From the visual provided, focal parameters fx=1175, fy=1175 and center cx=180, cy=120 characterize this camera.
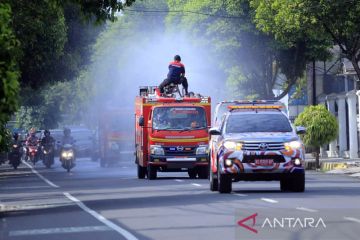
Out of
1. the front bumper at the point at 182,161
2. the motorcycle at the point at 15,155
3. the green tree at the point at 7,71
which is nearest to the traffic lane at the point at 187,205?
the front bumper at the point at 182,161

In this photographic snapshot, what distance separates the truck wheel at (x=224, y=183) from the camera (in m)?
25.9

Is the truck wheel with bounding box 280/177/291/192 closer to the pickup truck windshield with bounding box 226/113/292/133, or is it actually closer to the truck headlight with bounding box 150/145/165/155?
the pickup truck windshield with bounding box 226/113/292/133

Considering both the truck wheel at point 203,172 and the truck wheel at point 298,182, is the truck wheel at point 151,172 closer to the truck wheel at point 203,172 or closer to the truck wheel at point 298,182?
the truck wheel at point 203,172

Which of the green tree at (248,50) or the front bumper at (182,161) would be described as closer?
the front bumper at (182,161)

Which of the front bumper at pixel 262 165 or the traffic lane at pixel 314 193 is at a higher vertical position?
the front bumper at pixel 262 165

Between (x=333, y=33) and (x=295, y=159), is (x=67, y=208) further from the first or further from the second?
(x=333, y=33)

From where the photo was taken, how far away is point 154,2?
12375 cm

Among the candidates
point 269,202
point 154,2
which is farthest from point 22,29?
point 154,2

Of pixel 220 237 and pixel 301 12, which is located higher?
pixel 301 12

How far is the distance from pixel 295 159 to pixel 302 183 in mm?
814

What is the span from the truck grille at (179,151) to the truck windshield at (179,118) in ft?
1.98

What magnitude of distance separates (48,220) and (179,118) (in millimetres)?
14687

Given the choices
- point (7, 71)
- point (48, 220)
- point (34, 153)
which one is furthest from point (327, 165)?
point (7, 71)

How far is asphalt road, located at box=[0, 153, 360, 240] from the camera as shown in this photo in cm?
1678
